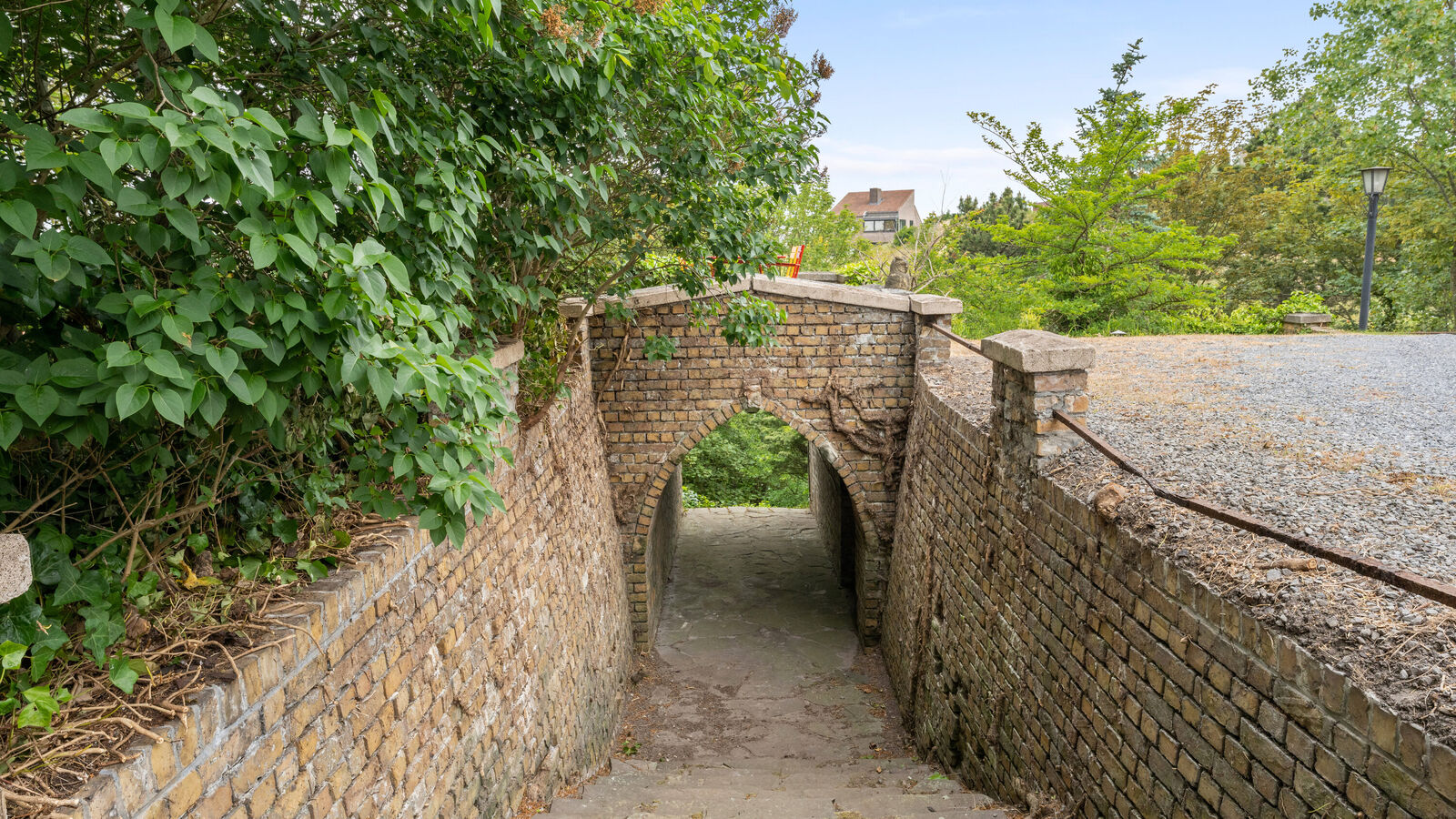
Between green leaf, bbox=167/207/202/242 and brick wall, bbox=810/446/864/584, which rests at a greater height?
green leaf, bbox=167/207/202/242

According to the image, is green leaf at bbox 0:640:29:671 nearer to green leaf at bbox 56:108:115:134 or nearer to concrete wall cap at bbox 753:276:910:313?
green leaf at bbox 56:108:115:134

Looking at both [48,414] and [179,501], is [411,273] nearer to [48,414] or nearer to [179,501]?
[179,501]

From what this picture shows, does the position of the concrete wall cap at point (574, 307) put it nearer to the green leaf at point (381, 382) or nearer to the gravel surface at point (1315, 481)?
the gravel surface at point (1315, 481)

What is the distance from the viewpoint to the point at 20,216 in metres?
1.43

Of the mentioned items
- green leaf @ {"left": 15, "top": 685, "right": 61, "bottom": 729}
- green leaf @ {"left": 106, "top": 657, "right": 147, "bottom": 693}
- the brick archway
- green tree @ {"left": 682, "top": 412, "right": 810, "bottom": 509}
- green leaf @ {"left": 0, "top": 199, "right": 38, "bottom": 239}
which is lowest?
green tree @ {"left": 682, "top": 412, "right": 810, "bottom": 509}

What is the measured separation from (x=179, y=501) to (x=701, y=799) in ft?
11.2

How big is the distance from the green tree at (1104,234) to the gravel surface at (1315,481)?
15.7 ft

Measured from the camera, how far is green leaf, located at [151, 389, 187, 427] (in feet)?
5.11

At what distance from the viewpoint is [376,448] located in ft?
8.31

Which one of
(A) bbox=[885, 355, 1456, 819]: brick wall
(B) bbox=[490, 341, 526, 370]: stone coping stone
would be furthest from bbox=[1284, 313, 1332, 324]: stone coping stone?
(B) bbox=[490, 341, 526, 370]: stone coping stone

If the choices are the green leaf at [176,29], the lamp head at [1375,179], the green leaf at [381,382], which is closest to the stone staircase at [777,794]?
the green leaf at [381,382]

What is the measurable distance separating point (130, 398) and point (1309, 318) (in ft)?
46.4

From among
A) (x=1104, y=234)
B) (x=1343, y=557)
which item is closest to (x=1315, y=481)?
(x=1343, y=557)

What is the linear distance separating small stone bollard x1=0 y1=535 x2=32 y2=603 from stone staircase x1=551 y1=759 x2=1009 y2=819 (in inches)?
128
